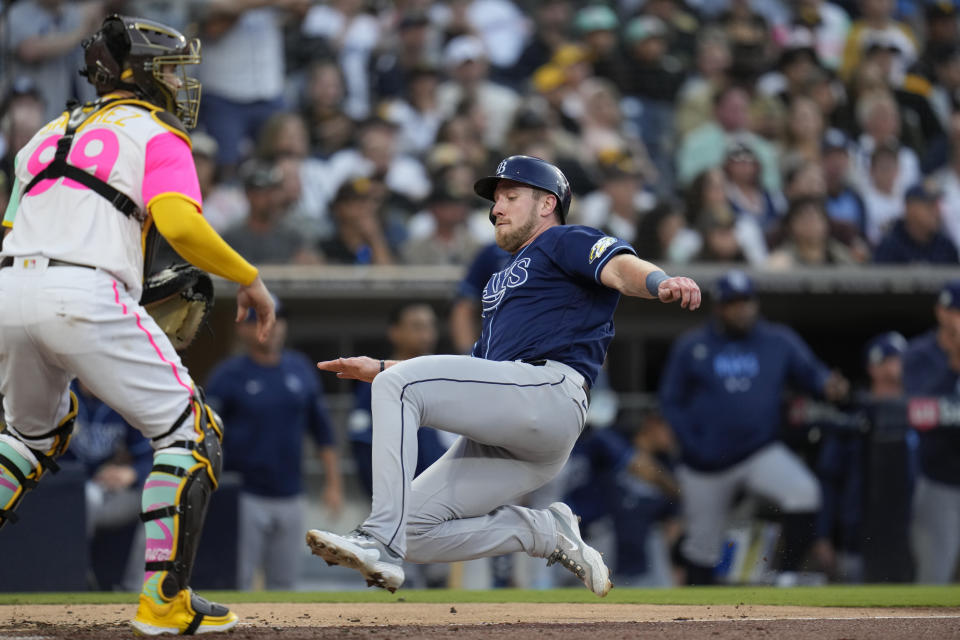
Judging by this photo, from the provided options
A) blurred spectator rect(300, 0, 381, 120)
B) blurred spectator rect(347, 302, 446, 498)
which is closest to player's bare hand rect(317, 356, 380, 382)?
blurred spectator rect(347, 302, 446, 498)

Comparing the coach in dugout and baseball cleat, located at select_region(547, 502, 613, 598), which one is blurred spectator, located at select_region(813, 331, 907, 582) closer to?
the coach in dugout

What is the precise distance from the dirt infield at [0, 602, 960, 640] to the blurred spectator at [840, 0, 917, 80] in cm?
865

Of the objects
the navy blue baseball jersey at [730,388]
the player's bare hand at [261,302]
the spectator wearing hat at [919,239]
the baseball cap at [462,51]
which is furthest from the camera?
the baseball cap at [462,51]

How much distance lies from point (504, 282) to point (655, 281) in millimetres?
770

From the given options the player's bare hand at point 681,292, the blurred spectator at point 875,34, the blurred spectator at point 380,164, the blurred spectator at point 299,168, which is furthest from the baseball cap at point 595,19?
the player's bare hand at point 681,292

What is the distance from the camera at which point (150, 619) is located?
13.4 ft

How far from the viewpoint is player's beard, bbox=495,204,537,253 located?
4.83 meters

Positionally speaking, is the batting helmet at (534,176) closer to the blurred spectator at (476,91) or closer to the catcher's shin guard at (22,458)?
the catcher's shin guard at (22,458)

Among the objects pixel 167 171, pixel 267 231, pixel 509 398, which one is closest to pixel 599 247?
pixel 509 398

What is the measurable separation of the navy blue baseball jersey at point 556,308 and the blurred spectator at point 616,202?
544 centimetres

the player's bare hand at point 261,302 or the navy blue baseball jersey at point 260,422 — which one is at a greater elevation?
the player's bare hand at point 261,302

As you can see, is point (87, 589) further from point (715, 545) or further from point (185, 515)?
point (715, 545)

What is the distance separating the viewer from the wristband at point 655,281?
4087 millimetres

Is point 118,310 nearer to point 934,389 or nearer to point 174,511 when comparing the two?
point 174,511
